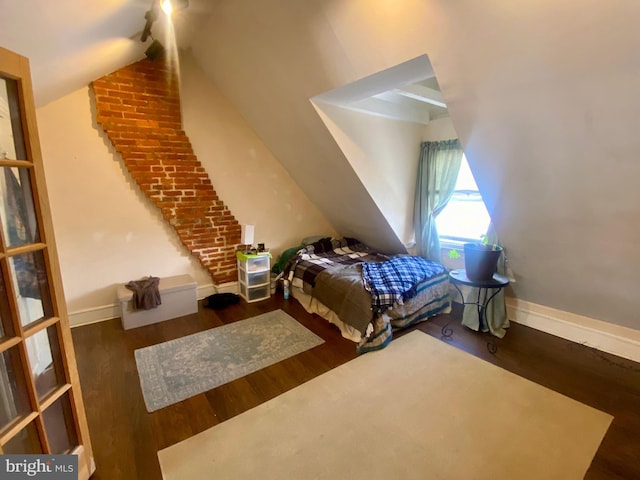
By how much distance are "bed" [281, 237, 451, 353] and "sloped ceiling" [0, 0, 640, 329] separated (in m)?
0.82

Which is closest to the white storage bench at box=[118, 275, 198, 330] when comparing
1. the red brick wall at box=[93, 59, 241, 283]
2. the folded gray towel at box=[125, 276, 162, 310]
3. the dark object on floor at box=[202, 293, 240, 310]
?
the folded gray towel at box=[125, 276, 162, 310]

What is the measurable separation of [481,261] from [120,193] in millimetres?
3521

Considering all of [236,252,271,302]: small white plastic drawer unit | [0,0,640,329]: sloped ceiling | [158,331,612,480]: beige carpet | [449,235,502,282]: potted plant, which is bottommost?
[158,331,612,480]: beige carpet

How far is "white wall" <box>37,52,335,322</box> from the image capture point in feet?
9.27

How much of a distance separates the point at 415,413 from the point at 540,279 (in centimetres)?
184

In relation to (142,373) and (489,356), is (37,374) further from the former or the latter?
(489,356)

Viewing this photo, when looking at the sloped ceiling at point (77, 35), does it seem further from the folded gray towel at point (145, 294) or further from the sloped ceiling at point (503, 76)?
the folded gray towel at point (145, 294)

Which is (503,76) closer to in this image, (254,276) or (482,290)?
(482,290)

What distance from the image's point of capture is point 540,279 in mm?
2834

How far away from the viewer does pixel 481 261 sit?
2611 mm

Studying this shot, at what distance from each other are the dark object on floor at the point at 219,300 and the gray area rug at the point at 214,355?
49 centimetres

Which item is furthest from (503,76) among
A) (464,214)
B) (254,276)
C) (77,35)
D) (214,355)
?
(254,276)

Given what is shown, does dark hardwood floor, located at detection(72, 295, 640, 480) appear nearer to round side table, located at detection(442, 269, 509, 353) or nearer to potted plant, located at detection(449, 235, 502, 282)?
round side table, located at detection(442, 269, 509, 353)

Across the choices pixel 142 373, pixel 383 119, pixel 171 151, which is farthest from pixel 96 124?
pixel 383 119
